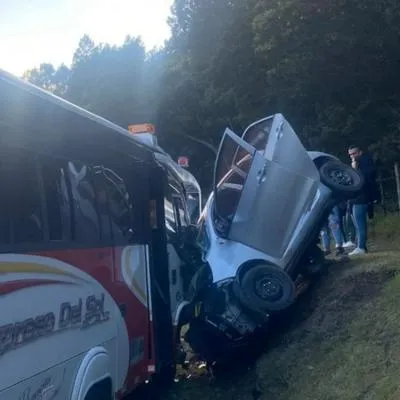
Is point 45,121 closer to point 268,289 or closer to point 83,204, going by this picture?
point 83,204

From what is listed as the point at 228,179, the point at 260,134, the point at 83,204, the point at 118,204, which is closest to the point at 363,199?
the point at 260,134

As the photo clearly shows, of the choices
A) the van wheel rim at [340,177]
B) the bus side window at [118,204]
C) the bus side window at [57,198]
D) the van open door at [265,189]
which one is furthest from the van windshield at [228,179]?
the bus side window at [57,198]

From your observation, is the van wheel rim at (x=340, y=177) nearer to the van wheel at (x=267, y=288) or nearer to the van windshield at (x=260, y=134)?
the van windshield at (x=260, y=134)

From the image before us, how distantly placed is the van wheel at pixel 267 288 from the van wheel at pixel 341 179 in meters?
1.54

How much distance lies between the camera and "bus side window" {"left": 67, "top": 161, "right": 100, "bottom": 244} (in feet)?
17.2

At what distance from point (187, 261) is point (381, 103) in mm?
12872

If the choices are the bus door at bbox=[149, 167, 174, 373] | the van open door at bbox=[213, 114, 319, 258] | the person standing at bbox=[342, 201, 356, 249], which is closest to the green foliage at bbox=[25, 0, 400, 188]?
the person standing at bbox=[342, 201, 356, 249]

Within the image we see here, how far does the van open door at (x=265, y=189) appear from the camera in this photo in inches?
348

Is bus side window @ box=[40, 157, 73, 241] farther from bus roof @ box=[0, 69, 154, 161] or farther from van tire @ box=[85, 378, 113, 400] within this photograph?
van tire @ box=[85, 378, 113, 400]

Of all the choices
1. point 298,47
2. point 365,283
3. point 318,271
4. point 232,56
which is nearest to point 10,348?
point 365,283

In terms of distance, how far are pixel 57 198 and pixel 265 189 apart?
4.28 m

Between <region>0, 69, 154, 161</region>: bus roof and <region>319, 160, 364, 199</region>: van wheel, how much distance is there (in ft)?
13.9

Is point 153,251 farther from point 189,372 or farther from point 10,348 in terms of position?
point 10,348

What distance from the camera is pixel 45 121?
15.2 ft
